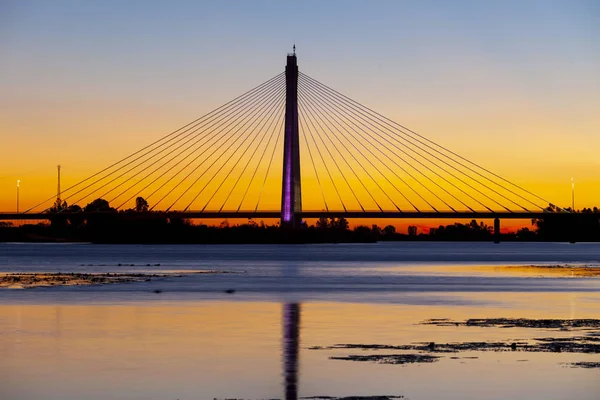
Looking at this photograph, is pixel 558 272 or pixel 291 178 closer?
pixel 558 272

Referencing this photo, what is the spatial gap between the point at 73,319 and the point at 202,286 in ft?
62.2

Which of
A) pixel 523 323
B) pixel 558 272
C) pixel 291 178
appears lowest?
pixel 523 323

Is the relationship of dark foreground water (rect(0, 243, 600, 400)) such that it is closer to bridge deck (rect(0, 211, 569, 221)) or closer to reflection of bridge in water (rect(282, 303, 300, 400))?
reflection of bridge in water (rect(282, 303, 300, 400))

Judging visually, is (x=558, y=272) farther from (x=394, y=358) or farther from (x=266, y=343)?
(x=394, y=358)

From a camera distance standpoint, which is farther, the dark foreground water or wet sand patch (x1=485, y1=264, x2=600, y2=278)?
wet sand patch (x1=485, y1=264, x2=600, y2=278)

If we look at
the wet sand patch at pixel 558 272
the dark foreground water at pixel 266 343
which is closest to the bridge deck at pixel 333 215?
the wet sand patch at pixel 558 272

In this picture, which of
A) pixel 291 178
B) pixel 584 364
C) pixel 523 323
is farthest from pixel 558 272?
pixel 584 364

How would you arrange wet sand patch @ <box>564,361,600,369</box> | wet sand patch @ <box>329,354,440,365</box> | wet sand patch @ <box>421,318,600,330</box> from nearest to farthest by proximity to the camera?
wet sand patch @ <box>564,361,600,369</box>, wet sand patch @ <box>329,354,440,365</box>, wet sand patch @ <box>421,318,600,330</box>

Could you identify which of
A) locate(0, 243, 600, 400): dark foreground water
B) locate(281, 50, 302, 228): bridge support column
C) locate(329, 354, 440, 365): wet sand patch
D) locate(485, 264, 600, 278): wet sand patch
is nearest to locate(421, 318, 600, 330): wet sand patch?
locate(0, 243, 600, 400): dark foreground water

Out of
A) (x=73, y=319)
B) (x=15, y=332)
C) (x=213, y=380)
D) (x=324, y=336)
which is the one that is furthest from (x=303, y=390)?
(x=73, y=319)

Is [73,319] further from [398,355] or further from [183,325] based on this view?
[398,355]

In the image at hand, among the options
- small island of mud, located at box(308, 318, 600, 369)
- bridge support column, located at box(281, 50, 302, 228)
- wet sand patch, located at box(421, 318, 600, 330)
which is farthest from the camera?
bridge support column, located at box(281, 50, 302, 228)

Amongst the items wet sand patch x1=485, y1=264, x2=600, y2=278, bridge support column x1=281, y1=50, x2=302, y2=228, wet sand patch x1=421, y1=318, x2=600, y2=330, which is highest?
bridge support column x1=281, y1=50, x2=302, y2=228

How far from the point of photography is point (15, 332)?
24.9 metres
